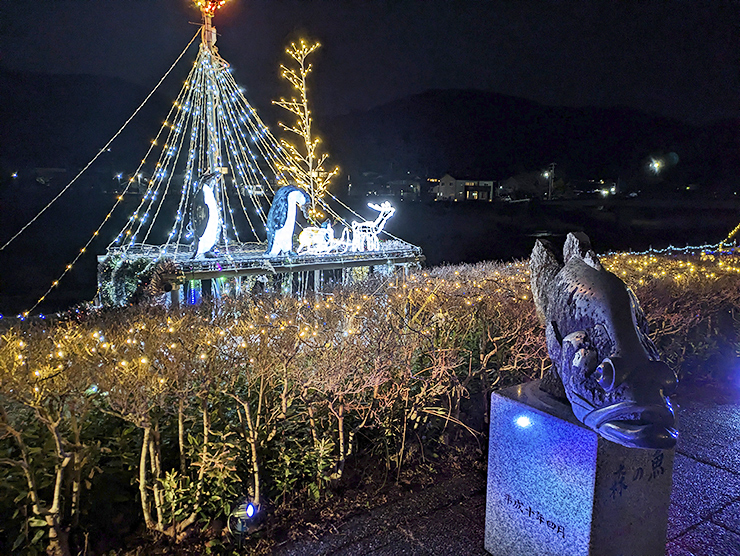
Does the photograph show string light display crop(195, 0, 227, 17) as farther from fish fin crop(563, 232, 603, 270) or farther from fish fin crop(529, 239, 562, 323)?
fish fin crop(563, 232, 603, 270)

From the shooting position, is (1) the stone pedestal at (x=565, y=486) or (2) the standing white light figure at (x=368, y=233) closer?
(1) the stone pedestal at (x=565, y=486)

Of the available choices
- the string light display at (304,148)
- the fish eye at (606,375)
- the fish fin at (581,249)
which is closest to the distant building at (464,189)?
the string light display at (304,148)

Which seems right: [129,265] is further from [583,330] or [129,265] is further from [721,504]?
[721,504]

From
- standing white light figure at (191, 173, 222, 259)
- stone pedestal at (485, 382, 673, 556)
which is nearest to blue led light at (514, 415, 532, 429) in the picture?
stone pedestal at (485, 382, 673, 556)

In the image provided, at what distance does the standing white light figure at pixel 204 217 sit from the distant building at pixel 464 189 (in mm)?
44572

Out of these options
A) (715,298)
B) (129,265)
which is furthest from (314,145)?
(715,298)

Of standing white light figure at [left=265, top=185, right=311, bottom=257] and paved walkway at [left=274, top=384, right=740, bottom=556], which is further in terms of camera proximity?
standing white light figure at [left=265, top=185, right=311, bottom=257]

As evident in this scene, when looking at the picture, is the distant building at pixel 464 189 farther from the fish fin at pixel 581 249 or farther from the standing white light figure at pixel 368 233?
the fish fin at pixel 581 249

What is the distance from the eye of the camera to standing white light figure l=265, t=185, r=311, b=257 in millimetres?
10344

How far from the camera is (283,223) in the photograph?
10.4 m

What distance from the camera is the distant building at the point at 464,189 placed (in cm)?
5253

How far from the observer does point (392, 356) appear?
14.2 ft

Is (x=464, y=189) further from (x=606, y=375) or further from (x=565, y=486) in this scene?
(x=606, y=375)

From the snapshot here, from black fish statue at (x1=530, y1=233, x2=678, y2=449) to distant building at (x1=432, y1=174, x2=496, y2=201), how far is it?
165ft
